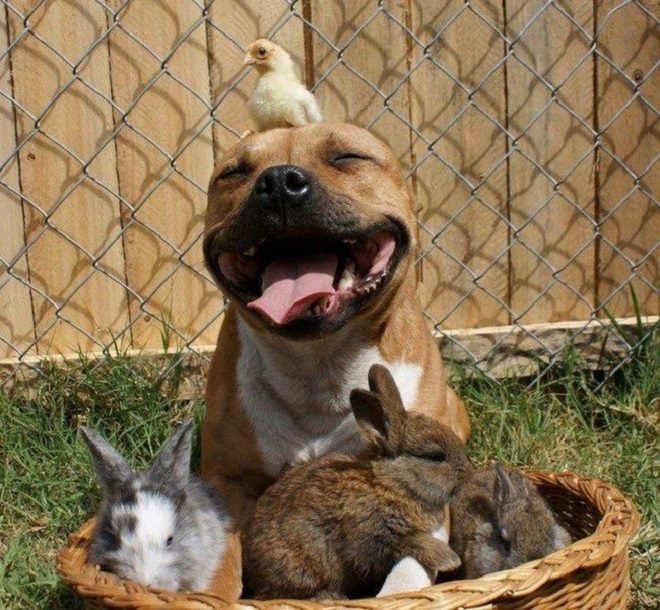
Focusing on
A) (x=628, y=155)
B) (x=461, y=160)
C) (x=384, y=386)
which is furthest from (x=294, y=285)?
(x=628, y=155)

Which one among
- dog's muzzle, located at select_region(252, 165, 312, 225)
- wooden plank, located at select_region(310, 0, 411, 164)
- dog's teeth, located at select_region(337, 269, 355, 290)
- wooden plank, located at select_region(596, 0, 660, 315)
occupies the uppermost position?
wooden plank, located at select_region(596, 0, 660, 315)

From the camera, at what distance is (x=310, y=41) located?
4461 mm

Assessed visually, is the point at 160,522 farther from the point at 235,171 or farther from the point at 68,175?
the point at 68,175

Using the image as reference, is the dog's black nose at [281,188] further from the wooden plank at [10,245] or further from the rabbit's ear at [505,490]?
the wooden plank at [10,245]

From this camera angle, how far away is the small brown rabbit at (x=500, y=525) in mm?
3084

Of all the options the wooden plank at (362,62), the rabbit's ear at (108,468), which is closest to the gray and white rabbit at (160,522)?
the rabbit's ear at (108,468)

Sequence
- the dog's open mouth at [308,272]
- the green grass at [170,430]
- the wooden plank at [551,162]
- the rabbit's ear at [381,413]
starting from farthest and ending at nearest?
the wooden plank at [551,162] < the green grass at [170,430] < the dog's open mouth at [308,272] < the rabbit's ear at [381,413]

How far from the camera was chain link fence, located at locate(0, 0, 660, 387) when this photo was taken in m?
4.35

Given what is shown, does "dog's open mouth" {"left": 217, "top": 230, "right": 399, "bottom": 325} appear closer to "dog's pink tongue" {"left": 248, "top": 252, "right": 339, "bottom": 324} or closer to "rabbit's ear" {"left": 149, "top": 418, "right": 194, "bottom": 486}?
"dog's pink tongue" {"left": 248, "top": 252, "right": 339, "bottom": 324}

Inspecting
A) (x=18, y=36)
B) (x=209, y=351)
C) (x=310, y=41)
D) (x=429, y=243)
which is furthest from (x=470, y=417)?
(x=18, y=36)

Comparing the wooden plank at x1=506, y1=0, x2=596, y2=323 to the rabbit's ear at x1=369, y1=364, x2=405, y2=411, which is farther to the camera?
the wooden plank at x1=506, y1=0, x2=596, y2=323

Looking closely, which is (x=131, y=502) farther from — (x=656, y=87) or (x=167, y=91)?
(x=656, y=87)

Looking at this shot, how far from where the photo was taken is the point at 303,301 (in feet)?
10.4

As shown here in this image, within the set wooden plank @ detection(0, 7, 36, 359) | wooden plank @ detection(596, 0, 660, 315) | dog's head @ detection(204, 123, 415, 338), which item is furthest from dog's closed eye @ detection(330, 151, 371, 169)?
wooden plank @ detection(596, 0, 660, 315)
